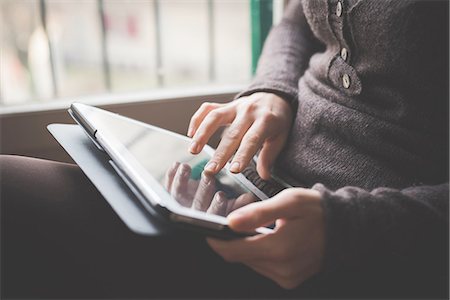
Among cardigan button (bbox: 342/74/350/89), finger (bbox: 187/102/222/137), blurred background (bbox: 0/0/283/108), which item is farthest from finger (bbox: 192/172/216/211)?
blurred background (bbox: 0/0/283/108)

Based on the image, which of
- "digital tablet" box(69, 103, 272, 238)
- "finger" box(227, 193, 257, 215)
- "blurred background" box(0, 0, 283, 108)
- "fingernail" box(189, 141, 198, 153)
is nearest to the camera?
"digital tablet" box(69, 103, 272, 238)

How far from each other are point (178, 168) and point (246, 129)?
0.11 metres

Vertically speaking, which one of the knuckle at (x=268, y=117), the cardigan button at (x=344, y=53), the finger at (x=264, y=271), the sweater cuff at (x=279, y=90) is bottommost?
the finger at (x=264, y=271)

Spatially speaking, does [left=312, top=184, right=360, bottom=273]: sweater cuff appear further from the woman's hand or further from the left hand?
the woman's hand

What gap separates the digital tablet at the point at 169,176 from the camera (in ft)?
1.45

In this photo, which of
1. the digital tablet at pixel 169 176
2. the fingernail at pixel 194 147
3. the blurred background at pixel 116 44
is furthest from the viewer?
the blurred background at pixel 116 44

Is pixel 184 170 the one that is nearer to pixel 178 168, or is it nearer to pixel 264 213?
pixel 178 168

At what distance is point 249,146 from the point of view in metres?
0.64

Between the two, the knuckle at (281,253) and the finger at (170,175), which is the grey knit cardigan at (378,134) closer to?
the knuckle at (281,253)

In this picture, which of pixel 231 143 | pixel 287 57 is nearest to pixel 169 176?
pixel 231 143

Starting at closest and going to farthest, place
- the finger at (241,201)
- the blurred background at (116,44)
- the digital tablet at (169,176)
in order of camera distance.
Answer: the digital tablet at (169,176)
the finger at (241,201)
the blurred background at (116,44)

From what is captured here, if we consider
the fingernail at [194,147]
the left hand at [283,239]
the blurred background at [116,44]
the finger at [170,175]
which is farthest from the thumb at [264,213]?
the blurred background at [116,44]

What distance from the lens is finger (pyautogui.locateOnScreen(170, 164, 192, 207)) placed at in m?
0.52

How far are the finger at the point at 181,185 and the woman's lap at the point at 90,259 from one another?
0.14 feet
